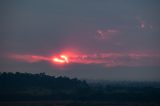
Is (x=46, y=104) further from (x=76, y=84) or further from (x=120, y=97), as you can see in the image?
(x=76, y=84)

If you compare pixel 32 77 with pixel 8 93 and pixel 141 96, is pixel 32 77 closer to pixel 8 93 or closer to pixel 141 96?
pixel 8 93

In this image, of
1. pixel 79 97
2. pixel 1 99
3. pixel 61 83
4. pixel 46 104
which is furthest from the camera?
pixel 61 83

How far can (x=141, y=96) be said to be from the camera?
85.2m

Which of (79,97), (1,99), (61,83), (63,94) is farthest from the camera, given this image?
(61,83)

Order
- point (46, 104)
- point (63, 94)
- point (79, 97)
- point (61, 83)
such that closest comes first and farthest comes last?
point (46, 104) < point (79, 97) < point (63, 94) < point (61, 83)

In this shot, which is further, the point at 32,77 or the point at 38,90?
the point at 32,77

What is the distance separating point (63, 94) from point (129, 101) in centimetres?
1884

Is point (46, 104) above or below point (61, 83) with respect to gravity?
below

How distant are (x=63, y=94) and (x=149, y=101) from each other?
2351cm

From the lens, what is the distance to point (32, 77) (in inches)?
4365

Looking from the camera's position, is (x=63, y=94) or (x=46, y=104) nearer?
(x=46, y=104)

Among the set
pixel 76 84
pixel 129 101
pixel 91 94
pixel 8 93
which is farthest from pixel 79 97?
pixel 76 84

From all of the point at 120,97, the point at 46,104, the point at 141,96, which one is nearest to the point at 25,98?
the point at 46,104

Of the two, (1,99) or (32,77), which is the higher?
(32,77)
